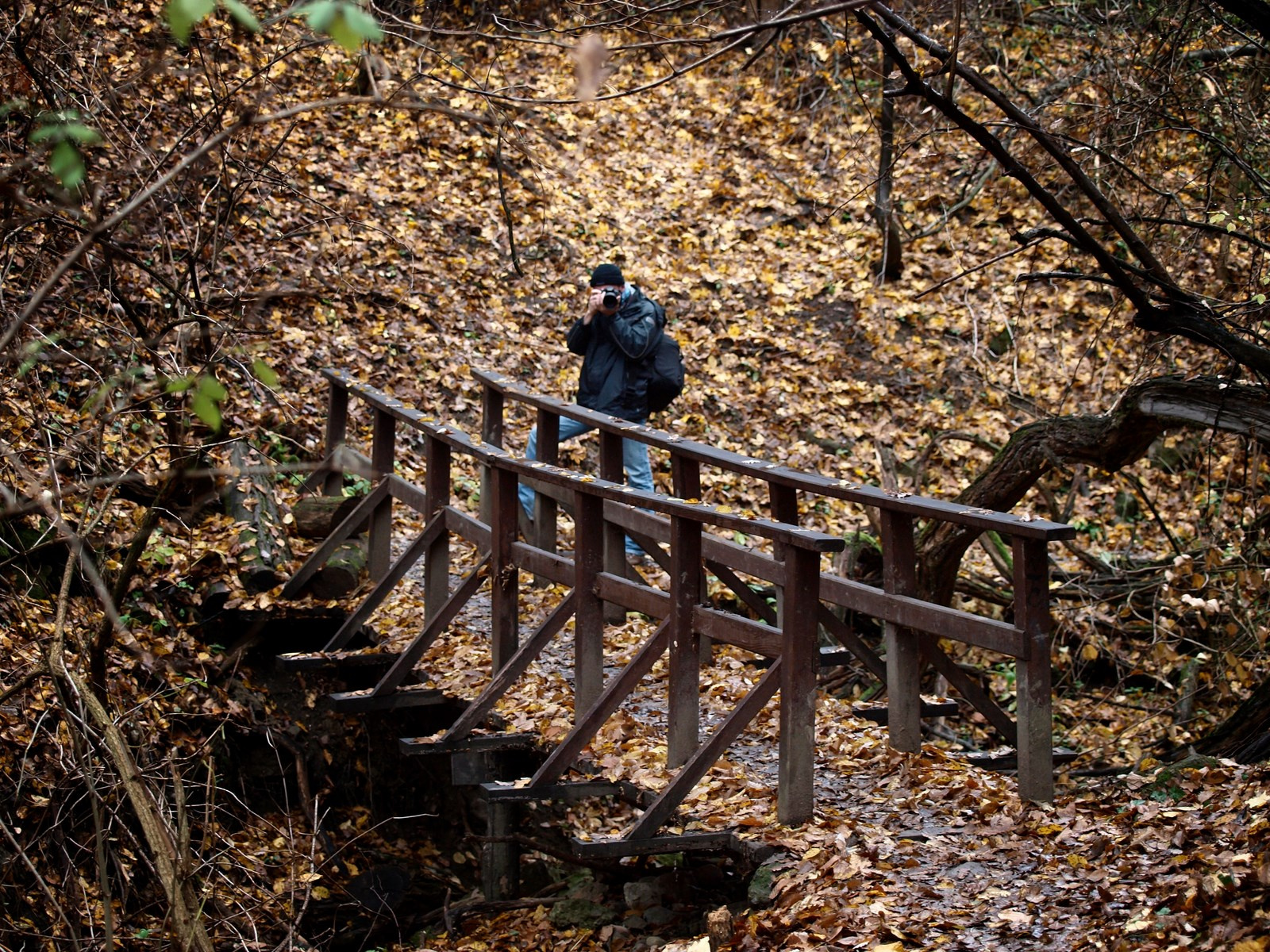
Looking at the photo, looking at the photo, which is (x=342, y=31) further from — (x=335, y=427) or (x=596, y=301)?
(x=335, y=427)

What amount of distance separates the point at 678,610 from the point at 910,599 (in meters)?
1.07

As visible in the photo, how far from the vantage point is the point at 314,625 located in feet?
27.3

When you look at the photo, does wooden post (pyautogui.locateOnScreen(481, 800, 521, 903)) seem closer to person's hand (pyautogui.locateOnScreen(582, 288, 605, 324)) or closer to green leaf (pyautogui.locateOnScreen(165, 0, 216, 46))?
person's hand (pyautogui.locateOnScreen(582, 288, 605, 324))

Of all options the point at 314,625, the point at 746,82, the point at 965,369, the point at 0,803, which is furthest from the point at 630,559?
the point at 746,82

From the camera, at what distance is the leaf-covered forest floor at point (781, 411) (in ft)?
15.5

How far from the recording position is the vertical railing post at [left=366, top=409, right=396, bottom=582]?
8.50 m

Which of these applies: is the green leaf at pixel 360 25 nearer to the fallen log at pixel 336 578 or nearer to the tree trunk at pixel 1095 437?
the tree trunk at pixel 1095 437

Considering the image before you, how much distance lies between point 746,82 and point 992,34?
3868mm

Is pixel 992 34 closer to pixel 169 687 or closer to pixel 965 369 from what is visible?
pixel 965 369

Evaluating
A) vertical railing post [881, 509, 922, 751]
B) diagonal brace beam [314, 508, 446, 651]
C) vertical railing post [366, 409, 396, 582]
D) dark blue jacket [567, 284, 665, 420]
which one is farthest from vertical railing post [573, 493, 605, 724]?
vertical railing post [366, 409, 396, 582]

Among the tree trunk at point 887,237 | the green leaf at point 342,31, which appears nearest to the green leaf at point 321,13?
the green leaf at point 342,31

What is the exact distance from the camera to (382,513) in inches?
334

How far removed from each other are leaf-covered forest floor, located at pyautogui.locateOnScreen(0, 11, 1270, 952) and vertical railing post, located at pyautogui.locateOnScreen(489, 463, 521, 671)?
1.18 feet

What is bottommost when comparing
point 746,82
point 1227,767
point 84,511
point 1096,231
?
point 1227,767
